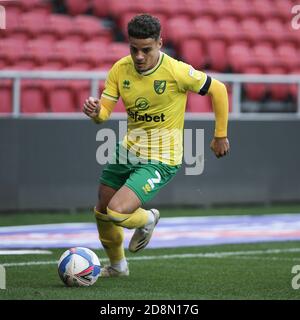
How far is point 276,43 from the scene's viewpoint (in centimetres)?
1880

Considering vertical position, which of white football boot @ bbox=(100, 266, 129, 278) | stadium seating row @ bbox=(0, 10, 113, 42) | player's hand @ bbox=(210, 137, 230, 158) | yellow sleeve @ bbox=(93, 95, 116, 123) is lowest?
white football boot @ bbox=(100, 266, 129, 278)

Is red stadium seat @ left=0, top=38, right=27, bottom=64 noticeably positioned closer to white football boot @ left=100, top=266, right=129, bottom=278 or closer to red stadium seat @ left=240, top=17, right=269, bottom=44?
red stadium seat @ left=240, top=17, right=269, bottom=44

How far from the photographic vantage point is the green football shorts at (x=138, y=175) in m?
8.46

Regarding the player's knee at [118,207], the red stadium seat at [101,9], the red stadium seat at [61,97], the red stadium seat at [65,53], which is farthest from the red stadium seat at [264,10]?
the player's knee at [118,207]

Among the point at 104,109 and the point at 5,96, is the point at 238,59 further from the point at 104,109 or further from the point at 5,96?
the point at 104,109

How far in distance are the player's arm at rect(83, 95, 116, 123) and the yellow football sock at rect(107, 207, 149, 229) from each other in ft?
2.62

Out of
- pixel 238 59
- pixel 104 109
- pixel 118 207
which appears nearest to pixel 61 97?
pixel 238 59

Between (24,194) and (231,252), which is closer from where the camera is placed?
(231,252)

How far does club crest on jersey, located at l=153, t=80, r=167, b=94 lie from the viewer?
28.2ft

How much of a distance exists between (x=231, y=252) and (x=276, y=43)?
857 centimetres

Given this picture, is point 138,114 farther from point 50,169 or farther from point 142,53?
point 50,169

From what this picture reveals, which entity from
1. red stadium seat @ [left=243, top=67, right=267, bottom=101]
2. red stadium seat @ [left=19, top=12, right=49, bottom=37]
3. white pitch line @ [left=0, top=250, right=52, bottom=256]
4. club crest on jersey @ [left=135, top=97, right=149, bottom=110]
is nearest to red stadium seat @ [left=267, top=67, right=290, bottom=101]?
red stadium seat @ [left=243, top=67, right=267, bottom=101]

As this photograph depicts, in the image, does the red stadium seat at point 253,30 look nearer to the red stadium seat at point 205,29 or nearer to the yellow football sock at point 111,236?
the red stadium seat at point 205,29
